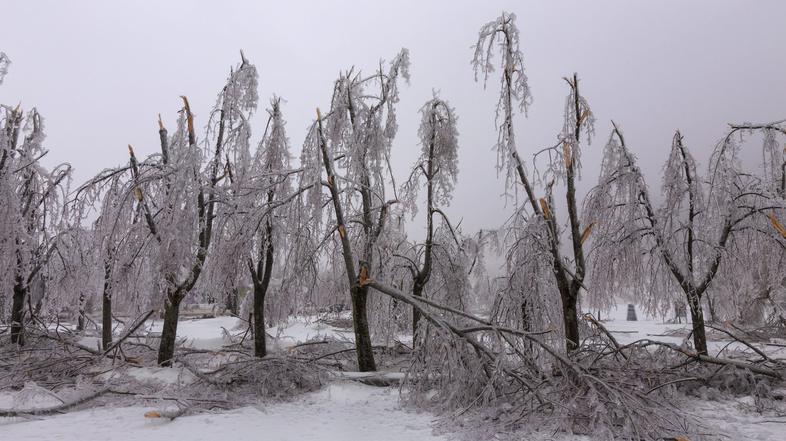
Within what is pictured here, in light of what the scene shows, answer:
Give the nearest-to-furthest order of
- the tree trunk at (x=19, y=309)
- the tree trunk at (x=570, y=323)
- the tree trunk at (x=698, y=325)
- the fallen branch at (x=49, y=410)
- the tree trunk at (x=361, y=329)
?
the fallen branch at (x=49, y=410) < the tree trunk at (x=570, y=323) < the tree trunk at (x=698, y=325) < the tree trunk at (x=361, y=329) < the tree trunk at (x=19, y=309)

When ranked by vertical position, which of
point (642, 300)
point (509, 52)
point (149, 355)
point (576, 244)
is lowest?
point (149, 355)

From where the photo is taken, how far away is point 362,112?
8.53 m

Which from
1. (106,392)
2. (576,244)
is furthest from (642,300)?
(106,392)

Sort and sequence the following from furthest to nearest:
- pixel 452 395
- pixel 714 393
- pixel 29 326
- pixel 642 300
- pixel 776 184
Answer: pixel 29 326 < pixel 642 300 < pixel 776 184 < pixel 714 393 < pixel 452 395

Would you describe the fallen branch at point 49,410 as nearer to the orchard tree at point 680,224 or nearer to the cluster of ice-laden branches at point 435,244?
the cluster of ice-laden branches at point 435,244

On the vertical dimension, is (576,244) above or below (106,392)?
above

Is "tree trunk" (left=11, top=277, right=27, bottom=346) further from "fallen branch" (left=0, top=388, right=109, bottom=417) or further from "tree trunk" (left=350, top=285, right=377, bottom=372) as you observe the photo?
"tree trunk" (left=350, top=285, right=377, bottom=372)

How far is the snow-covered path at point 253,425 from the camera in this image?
472 centimetres

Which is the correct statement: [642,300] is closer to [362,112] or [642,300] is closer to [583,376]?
[583,376]

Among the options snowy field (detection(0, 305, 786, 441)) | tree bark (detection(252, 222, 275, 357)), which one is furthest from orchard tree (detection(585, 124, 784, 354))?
tree bark (detection(252, 222, 275, 357))

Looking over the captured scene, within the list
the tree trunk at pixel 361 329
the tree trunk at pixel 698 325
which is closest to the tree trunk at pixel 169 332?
the tree trunk at pixel 361 329

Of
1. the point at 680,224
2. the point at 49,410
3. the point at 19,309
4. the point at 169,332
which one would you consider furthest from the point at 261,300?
the point at 680,224

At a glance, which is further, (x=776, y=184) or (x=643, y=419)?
(x=776, y=184)

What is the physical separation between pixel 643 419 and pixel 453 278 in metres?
5.64
